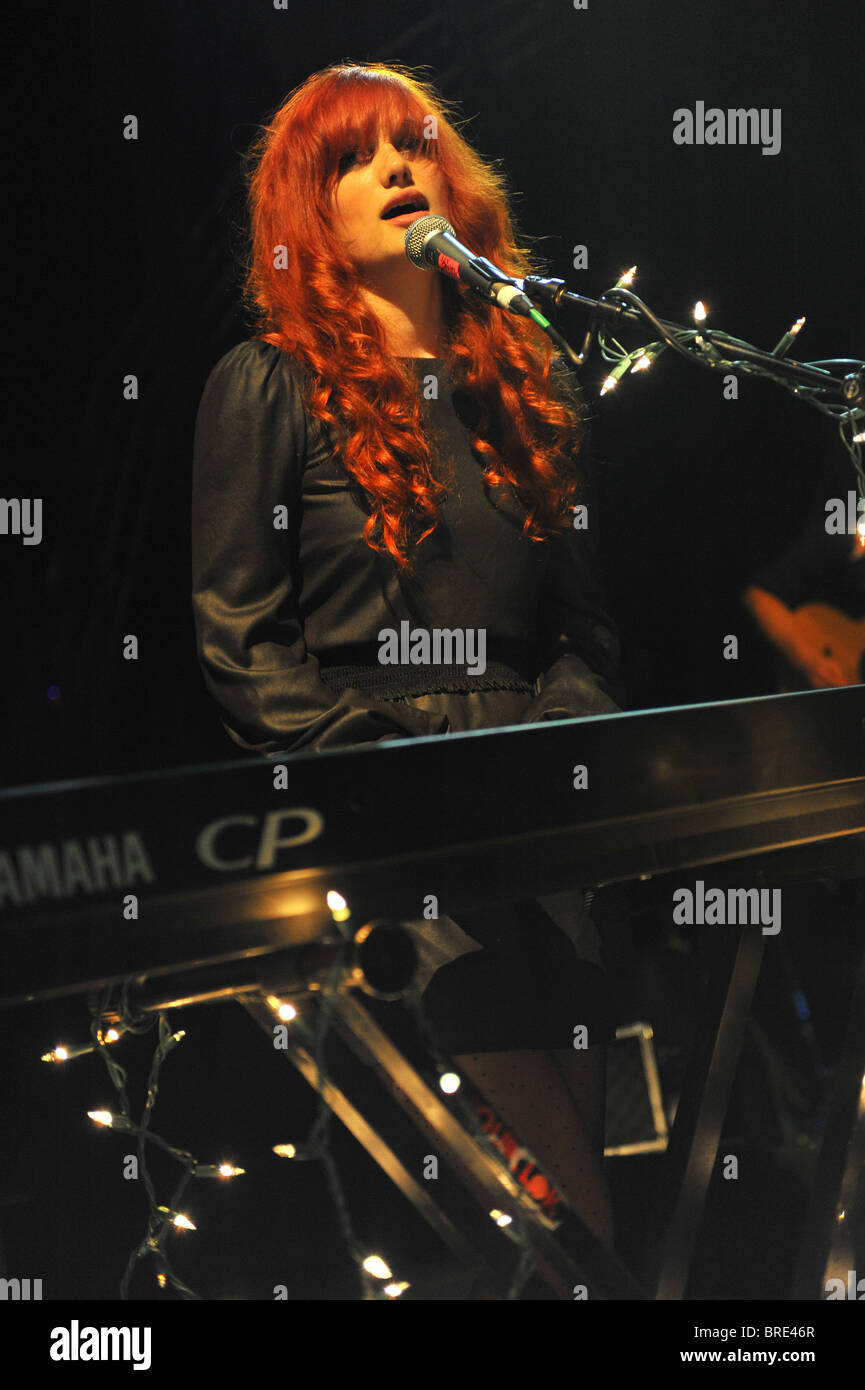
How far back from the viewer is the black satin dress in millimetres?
1250

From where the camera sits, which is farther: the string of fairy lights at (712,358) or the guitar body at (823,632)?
the guitar body at (823,632)

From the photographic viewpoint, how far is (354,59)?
6.33 feet

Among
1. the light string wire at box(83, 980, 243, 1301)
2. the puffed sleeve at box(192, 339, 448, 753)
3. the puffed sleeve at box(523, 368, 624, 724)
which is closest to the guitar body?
the puffed sleeve at box(523, 368, 624, 724)

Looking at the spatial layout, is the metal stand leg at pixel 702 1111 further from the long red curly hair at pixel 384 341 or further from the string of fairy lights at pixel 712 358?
the long red curly hair at pixel 384 341

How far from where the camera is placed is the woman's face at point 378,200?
1442mm

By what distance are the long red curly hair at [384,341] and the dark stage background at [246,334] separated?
0.33m

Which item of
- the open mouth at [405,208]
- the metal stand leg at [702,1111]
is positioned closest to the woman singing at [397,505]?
the open mouth at [405,208]

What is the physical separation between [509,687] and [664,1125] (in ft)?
3.76

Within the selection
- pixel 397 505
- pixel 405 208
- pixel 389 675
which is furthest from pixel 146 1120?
pixel 405 208

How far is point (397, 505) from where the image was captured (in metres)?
1.34

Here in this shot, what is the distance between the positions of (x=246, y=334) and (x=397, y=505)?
75 centimetres

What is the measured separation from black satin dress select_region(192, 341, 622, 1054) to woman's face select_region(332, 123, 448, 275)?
0.44 ft

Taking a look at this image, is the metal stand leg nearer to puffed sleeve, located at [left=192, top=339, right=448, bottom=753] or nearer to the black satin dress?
the black satin dress
